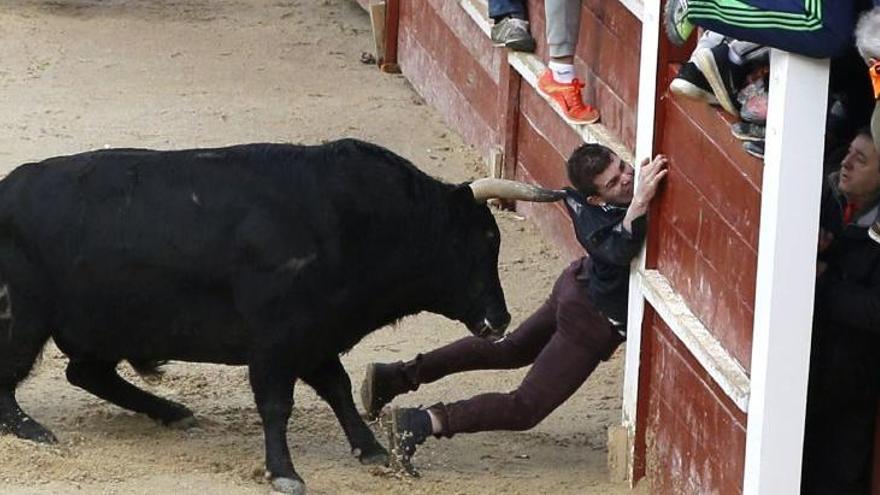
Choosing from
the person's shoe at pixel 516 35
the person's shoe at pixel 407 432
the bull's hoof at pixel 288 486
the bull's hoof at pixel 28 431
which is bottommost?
the bull's hoof at pixel 28 431

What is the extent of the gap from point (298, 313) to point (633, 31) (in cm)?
192

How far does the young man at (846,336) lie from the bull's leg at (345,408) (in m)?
1.59

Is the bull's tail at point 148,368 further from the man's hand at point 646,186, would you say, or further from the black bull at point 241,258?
the man's hand at point 646,186

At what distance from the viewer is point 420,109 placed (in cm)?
1141

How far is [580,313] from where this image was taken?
6.52m

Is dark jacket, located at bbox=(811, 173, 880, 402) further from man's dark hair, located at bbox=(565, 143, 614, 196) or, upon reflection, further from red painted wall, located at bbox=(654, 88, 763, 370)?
Result: man's dark hair, located at bbox=(565, 143, 614, 196)

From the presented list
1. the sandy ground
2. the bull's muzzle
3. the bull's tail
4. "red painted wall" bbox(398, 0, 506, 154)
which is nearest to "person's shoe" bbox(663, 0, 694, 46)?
the bull's muzzle

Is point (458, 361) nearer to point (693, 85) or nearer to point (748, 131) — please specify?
point (693, 85)

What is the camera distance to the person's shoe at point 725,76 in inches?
211

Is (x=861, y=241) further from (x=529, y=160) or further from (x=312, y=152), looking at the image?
(x=529, y=160)

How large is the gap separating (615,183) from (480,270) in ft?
2.39

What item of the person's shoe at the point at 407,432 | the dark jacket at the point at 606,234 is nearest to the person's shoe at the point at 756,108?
the dark jacket at the point at 606,234

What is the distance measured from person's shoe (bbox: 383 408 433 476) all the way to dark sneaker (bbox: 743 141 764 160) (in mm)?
1693

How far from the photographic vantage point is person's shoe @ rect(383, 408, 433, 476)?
6.61m
